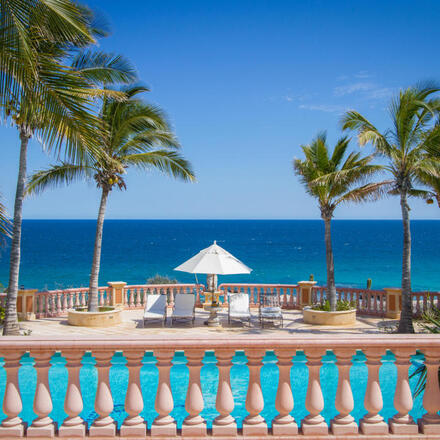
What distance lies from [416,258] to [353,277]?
64.7ft

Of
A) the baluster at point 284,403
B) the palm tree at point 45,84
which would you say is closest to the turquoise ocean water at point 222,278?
the baluster at point 284,403

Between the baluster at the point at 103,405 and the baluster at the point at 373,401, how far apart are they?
192 centimetres

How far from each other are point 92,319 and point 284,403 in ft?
34.4

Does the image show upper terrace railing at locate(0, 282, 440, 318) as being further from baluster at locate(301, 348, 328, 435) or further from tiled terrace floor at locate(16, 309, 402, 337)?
baluster at locate(301, 348, 328, 435)

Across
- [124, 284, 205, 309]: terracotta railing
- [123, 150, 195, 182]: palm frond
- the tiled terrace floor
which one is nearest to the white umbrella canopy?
the tiled terrace floor

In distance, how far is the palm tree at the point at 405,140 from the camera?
37.0ft

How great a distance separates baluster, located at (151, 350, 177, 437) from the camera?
10.2 feet

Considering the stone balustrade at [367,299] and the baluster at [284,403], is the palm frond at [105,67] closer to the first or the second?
the stone balustrade at [367,299]

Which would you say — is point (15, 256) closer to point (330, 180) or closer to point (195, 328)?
point (195, 328)

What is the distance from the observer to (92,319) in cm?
1258

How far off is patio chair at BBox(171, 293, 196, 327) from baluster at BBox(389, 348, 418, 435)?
10120 mm

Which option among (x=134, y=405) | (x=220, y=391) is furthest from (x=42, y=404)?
(x=220, y=391)

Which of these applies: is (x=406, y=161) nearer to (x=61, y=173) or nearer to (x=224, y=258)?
(x=224, y=258)

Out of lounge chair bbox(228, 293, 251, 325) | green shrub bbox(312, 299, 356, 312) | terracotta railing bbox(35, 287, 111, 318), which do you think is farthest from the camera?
terracotta railing bbox(35, 287, 111, 318)
